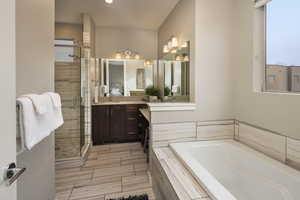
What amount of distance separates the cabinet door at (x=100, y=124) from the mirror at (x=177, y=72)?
1.41 m

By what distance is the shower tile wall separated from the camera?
2.96 m

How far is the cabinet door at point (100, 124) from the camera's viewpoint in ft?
12.0

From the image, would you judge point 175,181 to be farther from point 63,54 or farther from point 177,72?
point 63,54

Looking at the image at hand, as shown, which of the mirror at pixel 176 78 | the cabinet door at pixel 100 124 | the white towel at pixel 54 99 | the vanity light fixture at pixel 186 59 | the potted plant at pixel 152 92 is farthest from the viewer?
the potted plant at pixel 152 92

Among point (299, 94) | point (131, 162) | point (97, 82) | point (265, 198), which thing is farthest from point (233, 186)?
point (97, 82)

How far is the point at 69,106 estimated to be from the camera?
3074 mm

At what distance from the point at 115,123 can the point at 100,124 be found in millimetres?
325

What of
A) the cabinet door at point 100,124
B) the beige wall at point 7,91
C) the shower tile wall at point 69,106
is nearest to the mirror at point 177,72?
the cabinet door at point 100,124

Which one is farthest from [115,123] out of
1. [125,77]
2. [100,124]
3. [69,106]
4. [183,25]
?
[183,25]

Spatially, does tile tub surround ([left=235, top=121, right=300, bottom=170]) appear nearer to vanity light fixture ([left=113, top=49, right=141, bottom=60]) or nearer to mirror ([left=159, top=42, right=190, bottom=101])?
mirror ([left=159, top=42, right=190, bottom=101])

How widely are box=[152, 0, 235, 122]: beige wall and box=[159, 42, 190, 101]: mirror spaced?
240 mm

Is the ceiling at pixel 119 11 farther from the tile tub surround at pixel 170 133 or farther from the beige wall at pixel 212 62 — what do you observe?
the tile tub surround at pixel 170 133

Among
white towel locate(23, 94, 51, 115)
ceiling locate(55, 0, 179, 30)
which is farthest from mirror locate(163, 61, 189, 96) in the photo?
white towel locate(23, 94, 51, 115)

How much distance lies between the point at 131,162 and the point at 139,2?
2.73 metres
